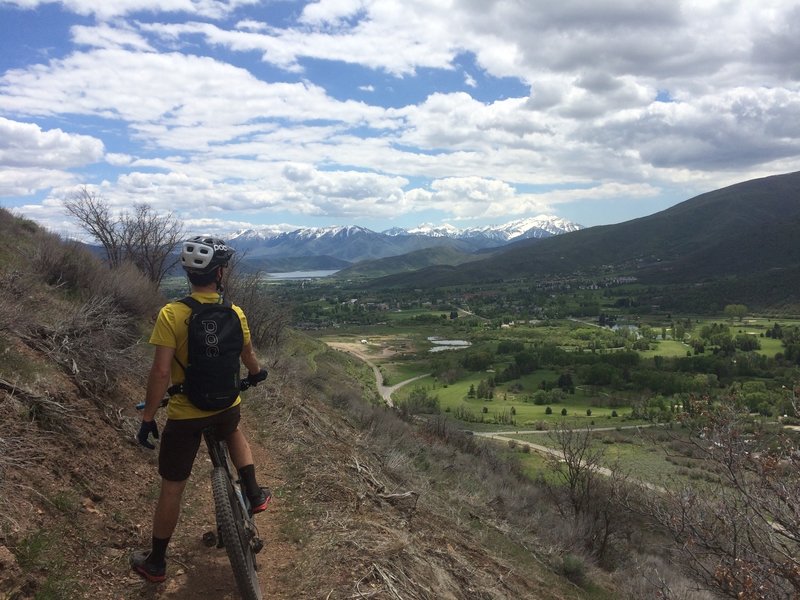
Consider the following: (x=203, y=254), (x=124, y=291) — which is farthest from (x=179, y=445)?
(x=124, y=291)

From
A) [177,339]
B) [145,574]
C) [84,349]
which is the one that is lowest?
[145,574]

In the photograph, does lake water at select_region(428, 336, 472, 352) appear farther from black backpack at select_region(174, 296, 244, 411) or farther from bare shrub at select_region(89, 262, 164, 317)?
black backpack at select_region(174, 296, 244, 411)

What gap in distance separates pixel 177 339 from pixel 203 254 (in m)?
0.72

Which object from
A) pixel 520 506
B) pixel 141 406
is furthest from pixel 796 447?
pixel 520 506

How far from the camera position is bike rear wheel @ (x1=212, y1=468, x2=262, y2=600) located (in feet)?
12.3

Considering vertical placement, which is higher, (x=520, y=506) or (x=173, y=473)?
(x=173, y=473)

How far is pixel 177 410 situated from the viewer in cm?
386

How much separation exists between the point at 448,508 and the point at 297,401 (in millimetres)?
4886

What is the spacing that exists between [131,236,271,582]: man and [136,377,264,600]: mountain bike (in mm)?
151

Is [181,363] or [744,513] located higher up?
[181,363]

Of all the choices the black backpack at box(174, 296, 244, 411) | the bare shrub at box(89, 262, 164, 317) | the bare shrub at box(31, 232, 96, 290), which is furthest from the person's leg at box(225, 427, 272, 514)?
the bare shrub at box(31, 232, 96, 290)

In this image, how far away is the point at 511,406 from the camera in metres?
74.7

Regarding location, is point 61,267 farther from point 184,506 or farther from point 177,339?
point 177,339

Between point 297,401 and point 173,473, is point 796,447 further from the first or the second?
point 297,401
